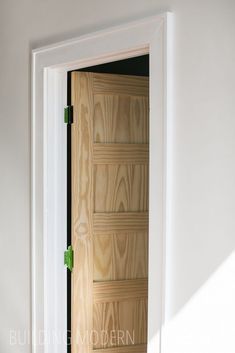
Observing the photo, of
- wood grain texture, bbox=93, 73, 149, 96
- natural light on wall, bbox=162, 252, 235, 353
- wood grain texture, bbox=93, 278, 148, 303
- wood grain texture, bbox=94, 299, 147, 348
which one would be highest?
wood grain texture, bbox=93, 73, 149, 96

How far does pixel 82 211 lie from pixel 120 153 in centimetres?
40

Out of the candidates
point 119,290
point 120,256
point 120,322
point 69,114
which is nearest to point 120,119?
point 69,114

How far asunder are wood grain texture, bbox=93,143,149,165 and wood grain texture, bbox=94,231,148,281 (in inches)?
16.7

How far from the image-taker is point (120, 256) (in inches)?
126

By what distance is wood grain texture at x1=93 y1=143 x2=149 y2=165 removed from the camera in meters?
3.09

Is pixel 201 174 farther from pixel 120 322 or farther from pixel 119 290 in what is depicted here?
pixel 120 322

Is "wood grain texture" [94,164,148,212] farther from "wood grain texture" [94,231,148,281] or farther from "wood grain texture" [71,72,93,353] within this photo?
"wood grain texture" [94,231,148,281]

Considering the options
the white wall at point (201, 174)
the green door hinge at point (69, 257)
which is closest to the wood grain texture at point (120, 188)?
the green door hinge at point (69, 257)

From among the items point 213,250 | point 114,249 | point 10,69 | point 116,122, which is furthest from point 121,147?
A: point 213,250

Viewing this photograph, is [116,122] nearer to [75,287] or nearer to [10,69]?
[10,69]

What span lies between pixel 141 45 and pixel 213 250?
898 mm

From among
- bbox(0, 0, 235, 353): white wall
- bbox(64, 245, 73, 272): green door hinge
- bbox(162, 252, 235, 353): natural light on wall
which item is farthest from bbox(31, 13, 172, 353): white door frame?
bbox(162, 252, 235, 353): natural light on wall

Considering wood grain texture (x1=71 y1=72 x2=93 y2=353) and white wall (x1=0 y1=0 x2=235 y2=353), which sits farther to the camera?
wood grain texture (x1=71 y1=72 x2=93 y2=353)

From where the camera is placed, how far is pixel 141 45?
228cm
